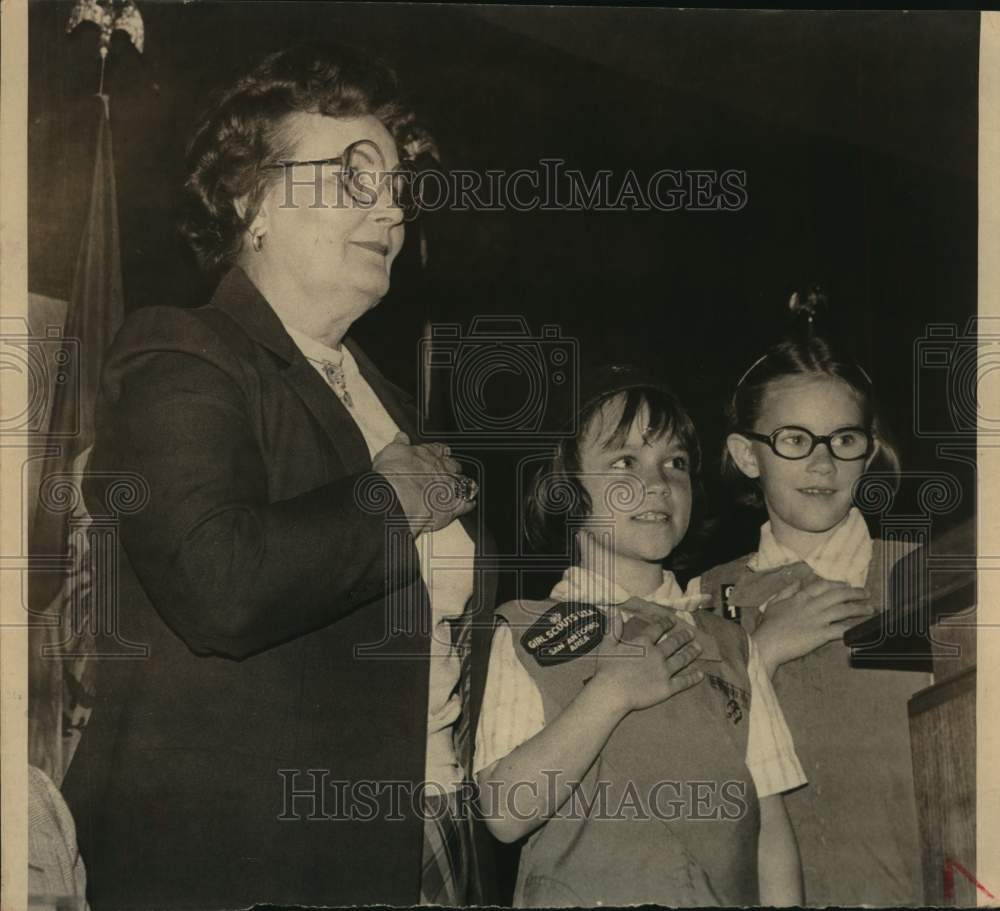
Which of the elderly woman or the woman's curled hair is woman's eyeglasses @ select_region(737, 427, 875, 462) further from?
the woman's curled hair

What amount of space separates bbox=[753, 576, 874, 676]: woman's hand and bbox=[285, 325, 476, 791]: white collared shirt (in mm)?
983

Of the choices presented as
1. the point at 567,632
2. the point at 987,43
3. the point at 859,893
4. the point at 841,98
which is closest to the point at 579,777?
the point at 567,632

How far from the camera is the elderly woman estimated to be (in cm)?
416

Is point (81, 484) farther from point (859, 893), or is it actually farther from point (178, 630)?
point (859, 893)

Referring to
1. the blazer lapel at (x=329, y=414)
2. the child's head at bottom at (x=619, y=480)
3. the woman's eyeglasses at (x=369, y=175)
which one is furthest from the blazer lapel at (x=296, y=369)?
the child's head at bottom at (x=619, y=480)

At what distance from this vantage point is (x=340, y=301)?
4.31 metres

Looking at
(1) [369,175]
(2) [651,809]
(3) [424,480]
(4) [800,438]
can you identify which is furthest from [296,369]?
(2) [651,809]

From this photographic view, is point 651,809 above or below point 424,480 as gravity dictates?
below

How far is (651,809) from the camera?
4.30m

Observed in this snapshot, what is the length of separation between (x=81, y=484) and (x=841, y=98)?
277cm

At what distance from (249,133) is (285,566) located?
1383 millimetres
